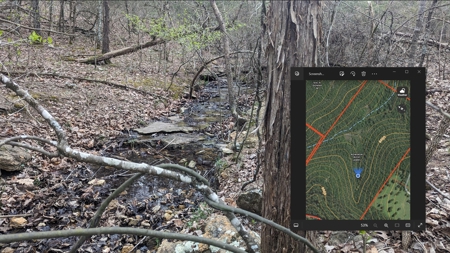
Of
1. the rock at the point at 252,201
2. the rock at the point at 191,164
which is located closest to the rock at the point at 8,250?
the rock at the point at 252,201

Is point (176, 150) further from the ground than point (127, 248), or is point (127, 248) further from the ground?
A: point (176, 150)

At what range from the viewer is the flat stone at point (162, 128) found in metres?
8.71

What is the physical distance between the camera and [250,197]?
4.45m

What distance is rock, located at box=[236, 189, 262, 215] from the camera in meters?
4.40

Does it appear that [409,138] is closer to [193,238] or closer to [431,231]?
[193,238]

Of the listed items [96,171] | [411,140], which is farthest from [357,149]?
[96,171]

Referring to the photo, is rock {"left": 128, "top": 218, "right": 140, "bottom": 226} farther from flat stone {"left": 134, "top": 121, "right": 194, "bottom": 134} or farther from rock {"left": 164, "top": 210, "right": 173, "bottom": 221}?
flat stone {"left": 134, "top": 121, "right": 194, "bottom": 134}

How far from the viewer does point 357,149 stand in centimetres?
169

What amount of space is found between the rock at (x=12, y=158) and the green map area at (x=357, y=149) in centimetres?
585

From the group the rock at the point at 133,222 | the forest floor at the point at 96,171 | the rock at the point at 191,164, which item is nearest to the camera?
the forest floor at the point at 96,171

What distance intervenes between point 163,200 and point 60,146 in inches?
165

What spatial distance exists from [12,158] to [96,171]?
4.81ft

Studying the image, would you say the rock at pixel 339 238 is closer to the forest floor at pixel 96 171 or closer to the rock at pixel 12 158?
the forest floor at pixel 96 171

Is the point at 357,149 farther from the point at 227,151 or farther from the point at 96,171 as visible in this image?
the point at 96,171
